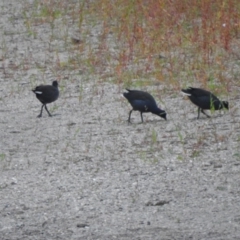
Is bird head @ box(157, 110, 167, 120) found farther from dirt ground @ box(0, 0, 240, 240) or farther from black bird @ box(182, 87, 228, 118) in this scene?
black bird @ box(182, 87, 228, 118)

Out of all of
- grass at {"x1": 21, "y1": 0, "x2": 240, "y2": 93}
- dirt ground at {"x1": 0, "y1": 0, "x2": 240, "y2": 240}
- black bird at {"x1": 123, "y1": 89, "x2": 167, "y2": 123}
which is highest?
grass at {"x1": 21, "y1": 0, "x2": 240, "y2": 93}

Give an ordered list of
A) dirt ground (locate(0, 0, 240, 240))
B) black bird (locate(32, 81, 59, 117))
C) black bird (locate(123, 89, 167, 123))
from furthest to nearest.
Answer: black bird (locate(32, 81, 59, 117)) < black bird (locate(123, 89, 167, 123)) < dirt ground (locate(0, 0, 240, 240))

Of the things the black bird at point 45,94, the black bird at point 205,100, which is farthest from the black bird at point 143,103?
the black bird at point 45,94

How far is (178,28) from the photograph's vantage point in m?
15.4

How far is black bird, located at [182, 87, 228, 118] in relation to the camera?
11.4m

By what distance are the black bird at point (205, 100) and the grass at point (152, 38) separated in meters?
1.06

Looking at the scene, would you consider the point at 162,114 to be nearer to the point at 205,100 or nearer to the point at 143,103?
the point at 143,103

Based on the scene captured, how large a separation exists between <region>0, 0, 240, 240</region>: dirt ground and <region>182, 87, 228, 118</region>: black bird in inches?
4.8

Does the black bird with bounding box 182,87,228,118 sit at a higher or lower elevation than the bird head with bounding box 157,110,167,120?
higher

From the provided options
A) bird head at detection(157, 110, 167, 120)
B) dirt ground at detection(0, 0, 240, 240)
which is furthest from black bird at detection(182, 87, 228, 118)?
bird head at detection(157, 110, 167, 120)

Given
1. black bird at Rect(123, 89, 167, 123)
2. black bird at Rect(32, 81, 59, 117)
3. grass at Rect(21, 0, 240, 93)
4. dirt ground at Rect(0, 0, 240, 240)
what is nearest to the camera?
dirt ground at Rect(0, 0, 240, 240)

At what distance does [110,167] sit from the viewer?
9617 mm

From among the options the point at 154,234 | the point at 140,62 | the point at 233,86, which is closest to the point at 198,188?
the point at 154,234

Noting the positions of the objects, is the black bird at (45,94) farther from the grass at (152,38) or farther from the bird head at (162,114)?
the bird head at (162,114)
